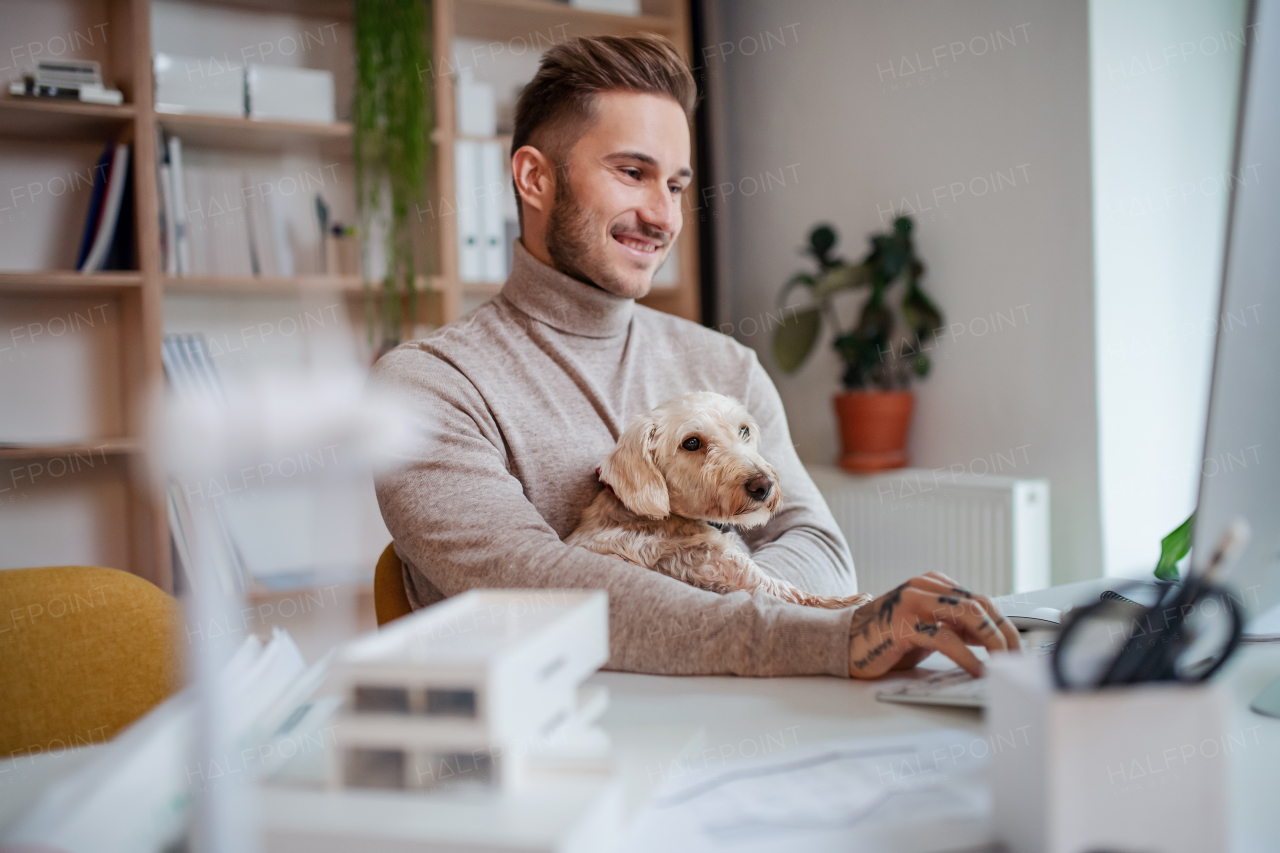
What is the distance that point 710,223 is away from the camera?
3375 mm

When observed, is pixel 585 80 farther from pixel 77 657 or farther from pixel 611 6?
pixel 611 6

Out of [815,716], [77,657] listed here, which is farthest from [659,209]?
[77,657]

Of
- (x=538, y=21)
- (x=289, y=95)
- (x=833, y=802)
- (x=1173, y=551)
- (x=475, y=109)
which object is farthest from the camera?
(x=538, y=21)

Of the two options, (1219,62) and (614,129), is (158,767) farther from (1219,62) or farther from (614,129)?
(1219,62)

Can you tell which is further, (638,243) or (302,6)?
(302,6)

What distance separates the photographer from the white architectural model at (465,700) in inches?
18.3

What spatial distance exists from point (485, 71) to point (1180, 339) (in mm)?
2408

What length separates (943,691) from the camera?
804mm

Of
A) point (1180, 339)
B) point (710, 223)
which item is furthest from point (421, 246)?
point (1180, 339)

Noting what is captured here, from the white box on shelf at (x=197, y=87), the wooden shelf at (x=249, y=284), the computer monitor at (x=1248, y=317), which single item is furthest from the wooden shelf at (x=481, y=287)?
the computer monitor at (x=1248, y=317)

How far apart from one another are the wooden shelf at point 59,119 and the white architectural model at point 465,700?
2.46 metres

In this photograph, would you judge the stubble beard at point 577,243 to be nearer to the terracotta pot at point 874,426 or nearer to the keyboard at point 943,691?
the keyboard at point 943,691

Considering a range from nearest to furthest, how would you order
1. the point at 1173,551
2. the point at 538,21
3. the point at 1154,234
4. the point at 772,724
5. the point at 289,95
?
the point at 772,724
the point at 1173,551
the point at 1154,234
the point at 289,95
the point at 538,21

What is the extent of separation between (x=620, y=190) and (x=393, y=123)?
168cm
